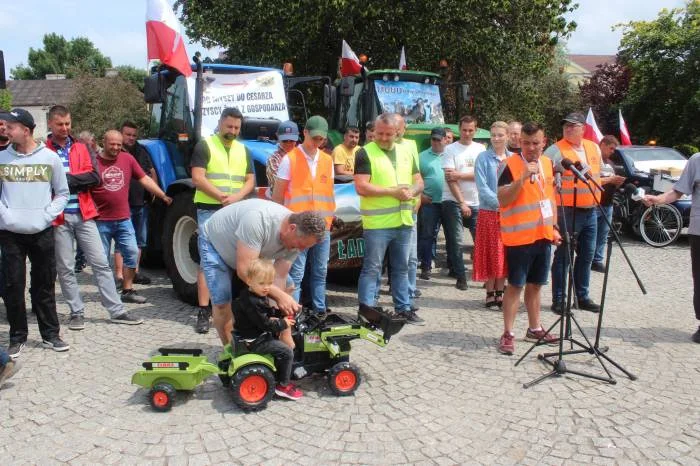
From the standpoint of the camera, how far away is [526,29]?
14.9 metres

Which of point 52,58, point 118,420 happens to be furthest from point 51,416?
point 52,58

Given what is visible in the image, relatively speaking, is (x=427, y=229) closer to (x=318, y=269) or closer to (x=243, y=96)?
(x=318, y=269)

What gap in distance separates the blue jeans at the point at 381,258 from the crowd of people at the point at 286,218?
1 centimetres

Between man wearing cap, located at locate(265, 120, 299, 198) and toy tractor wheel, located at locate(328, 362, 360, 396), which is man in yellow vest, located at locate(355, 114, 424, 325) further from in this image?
toy tractor wheel, located at locate(328, 362, 360, 396)

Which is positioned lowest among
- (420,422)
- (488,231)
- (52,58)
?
(420,422)

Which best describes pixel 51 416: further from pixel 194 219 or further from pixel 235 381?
pixel 194 219

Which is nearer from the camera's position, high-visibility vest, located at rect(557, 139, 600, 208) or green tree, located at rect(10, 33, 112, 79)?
high-visibility vest, located at rect(557, 139, 600, 208)

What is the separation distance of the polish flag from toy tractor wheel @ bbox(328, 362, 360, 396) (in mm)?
4024

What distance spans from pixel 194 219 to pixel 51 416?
268cm

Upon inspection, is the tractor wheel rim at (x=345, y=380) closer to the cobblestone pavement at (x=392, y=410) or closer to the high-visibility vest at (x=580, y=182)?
the cobblestone pavement at (x=392, y=410)

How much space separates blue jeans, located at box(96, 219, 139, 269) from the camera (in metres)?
6.06

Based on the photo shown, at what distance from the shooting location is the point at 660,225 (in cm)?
996

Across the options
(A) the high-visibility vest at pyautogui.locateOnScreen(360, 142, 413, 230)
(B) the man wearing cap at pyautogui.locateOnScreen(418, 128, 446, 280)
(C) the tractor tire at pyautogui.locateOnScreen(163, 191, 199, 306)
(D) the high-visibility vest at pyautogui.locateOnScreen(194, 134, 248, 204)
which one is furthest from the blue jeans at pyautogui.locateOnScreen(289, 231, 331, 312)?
(B) the man wearing cap at pyautogui.locateOnScreen(418, 128, 446, 280)

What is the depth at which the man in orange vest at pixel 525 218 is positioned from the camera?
4531mm
